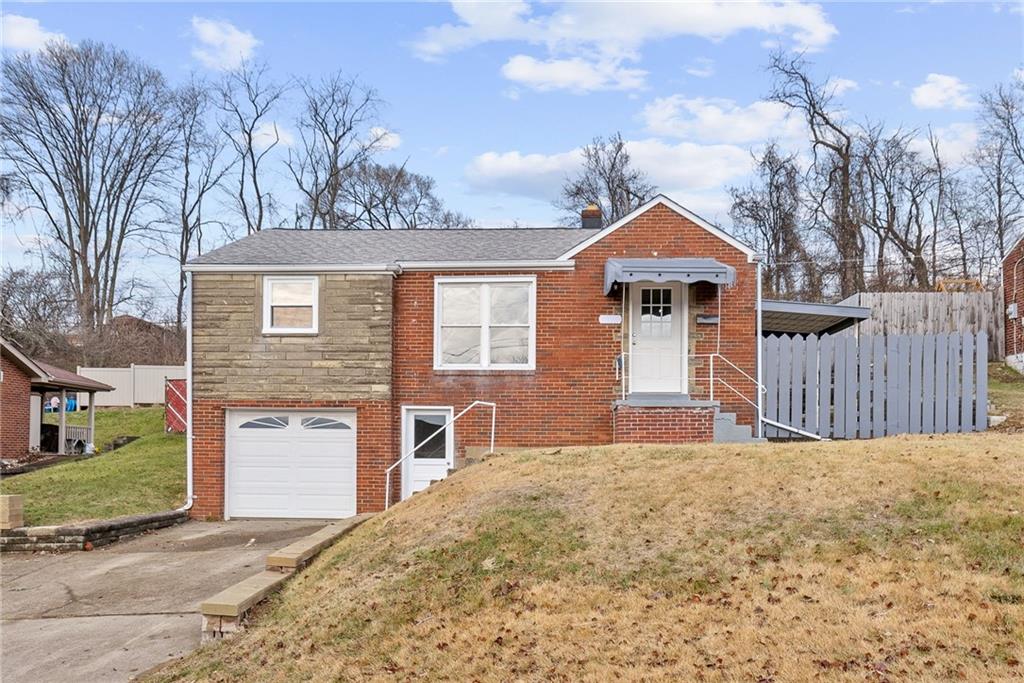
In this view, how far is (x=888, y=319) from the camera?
861 inches

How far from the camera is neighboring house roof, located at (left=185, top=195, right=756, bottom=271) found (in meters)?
13.9

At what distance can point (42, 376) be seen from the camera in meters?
23.8

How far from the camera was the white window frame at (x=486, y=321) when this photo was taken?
45.4 ft

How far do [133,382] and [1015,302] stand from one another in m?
32.7

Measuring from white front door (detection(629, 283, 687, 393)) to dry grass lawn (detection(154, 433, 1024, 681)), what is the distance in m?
4.97

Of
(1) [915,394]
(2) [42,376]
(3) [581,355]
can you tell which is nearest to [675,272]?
(3) [581,355]

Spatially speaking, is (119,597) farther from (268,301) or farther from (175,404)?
(175,404)

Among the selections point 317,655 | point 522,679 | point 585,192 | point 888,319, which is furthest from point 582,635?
point 585,192

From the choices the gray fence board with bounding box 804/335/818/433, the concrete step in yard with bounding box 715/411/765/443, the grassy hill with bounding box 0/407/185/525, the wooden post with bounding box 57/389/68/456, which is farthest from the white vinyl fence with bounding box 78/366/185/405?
the gray fence board with bounding box 804/335/818/433

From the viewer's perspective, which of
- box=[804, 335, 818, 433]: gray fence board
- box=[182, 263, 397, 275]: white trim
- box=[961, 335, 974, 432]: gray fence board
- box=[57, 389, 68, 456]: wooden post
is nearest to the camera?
box=[961, 335, 974, 432]: gray fence board

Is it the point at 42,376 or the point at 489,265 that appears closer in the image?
the point at 489,265

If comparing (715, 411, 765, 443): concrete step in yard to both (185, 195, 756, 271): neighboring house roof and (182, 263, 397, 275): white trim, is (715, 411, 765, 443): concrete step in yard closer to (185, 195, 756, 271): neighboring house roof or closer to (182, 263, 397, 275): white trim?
(185, 195, 756, 271): neighboring house roof

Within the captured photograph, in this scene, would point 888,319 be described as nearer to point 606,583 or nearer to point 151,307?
point 606,583

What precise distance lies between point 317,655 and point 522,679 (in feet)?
5.76
